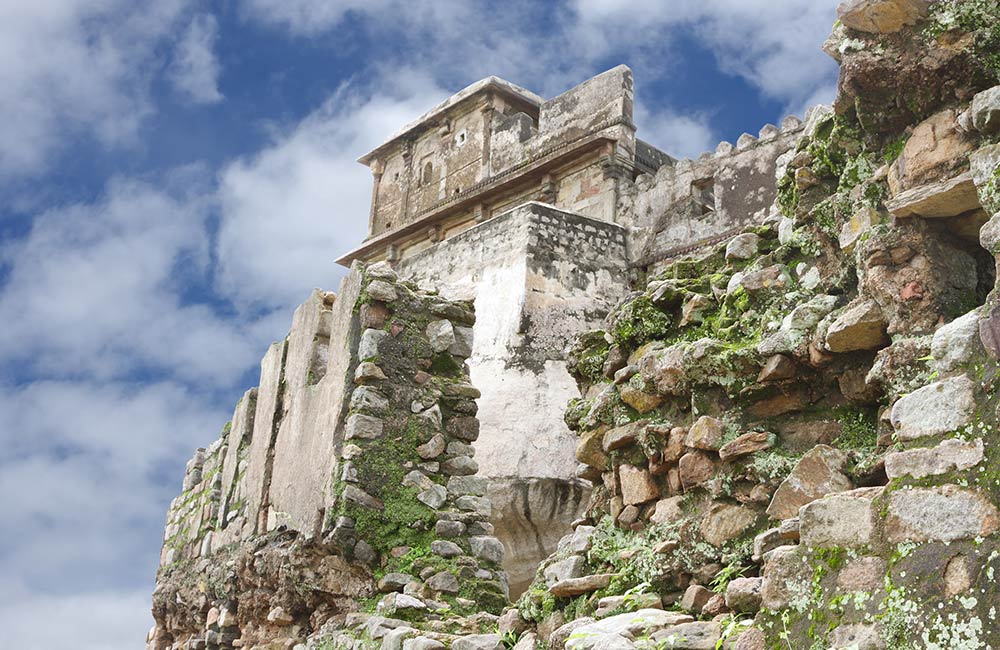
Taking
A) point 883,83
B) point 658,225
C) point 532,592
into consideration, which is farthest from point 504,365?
point 883,83

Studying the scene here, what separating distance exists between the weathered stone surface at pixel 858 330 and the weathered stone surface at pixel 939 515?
2.31 ft

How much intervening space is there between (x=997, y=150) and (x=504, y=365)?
340 inches

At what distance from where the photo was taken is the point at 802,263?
3584 millimetres

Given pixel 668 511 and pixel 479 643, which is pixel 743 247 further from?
pixel 479 643

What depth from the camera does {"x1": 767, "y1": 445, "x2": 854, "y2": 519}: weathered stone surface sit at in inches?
119

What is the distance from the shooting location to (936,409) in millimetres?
2488

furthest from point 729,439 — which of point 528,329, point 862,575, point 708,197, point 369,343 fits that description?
point 708,197

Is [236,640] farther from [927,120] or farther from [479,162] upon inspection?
[479,162]

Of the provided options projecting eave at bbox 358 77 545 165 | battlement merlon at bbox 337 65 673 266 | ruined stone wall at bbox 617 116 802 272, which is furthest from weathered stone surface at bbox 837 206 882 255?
projecting eave at bbox 358 77 545 165

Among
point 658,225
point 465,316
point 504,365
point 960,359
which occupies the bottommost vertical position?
point 960,359

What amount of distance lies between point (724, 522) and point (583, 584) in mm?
548

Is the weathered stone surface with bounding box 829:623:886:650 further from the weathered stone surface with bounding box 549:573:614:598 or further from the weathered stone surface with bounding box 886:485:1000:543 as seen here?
the weathered stone surface with bounding box 549:573:614:598

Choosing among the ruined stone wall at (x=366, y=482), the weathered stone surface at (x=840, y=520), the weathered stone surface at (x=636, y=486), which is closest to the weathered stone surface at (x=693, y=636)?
the weathered stone surface at (x=840, y=520)

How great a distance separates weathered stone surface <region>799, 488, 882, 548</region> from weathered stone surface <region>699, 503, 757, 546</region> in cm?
65
